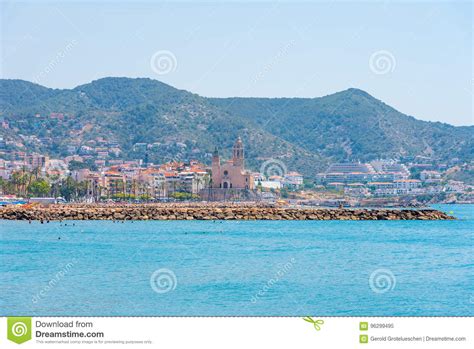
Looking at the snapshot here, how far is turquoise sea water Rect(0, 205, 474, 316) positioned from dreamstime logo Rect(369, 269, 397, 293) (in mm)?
28

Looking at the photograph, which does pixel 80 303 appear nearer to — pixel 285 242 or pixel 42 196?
pixel 285 242

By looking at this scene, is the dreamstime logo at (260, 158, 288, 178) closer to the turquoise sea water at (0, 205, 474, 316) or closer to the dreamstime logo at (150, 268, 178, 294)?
the turquoise sea water at (0, 205, 474, 316)

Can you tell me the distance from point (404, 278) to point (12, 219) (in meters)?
41.6

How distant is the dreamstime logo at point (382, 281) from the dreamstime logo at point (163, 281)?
506cm

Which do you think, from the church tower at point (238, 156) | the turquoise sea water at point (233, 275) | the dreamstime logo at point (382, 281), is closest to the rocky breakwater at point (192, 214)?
the turquoise sea water at point (233, 275)

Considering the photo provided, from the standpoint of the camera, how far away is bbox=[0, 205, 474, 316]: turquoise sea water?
18.5 meters

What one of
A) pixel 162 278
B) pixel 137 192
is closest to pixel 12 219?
pixel 162 278

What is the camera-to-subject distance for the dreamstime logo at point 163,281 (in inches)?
823

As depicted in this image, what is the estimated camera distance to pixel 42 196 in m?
100

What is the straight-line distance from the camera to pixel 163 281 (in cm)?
2264

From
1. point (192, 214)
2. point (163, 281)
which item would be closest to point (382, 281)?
point (163, 281)
